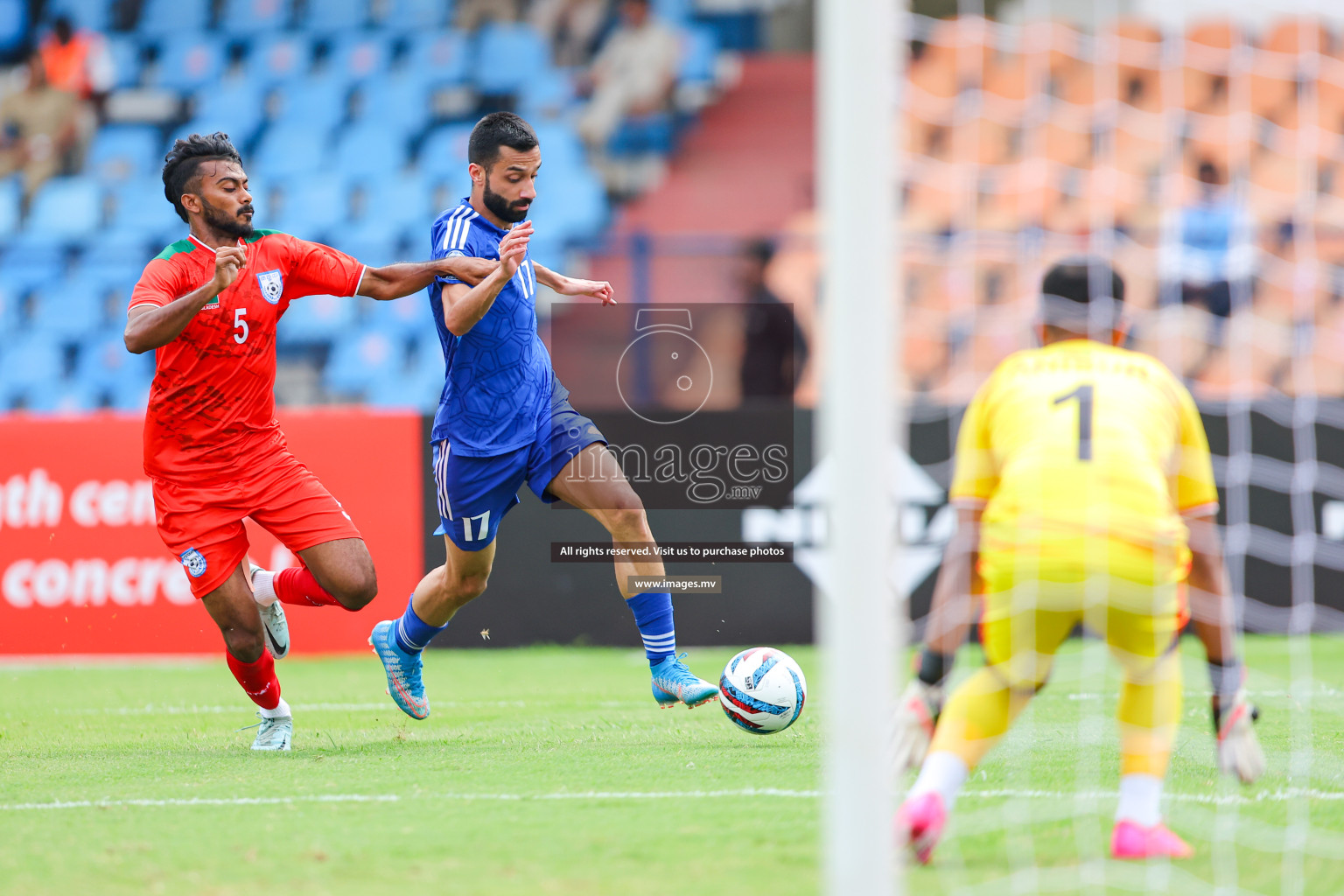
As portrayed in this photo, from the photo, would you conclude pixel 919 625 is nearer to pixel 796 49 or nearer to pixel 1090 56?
pixel 1090 56

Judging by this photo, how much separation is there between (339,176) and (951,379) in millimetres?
6673

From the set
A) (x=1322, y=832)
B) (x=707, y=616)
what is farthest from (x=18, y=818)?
(x=707, y=616)

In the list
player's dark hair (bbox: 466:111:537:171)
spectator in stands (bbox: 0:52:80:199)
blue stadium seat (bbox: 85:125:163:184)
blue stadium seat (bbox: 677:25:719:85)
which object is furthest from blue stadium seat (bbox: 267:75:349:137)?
player's dark hair (bbox: 466:111:537:171)

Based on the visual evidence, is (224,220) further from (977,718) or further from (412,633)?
(977,718)

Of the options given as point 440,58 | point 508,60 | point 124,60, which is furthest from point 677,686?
point 124,60

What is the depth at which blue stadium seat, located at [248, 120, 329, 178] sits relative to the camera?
44.7ft

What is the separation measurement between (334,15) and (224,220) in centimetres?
1079

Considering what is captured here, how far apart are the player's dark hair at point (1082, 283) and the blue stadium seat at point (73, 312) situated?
10288 mm

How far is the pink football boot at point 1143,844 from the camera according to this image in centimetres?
333

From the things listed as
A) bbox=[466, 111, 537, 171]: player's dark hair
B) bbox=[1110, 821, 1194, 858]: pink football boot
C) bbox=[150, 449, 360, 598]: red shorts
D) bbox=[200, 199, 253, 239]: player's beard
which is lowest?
bbox=[1110, 821, 1194, 858]: pink football boot

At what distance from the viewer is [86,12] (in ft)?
49.4

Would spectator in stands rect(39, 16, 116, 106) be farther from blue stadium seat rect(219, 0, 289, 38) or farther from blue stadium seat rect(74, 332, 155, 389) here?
blue stadium seat rect(74, 332, 155, 389)

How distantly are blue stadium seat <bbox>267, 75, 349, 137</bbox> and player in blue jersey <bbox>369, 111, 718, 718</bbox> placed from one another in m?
9.34

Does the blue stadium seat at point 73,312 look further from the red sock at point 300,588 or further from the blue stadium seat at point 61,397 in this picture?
the red sock at point 300,588
